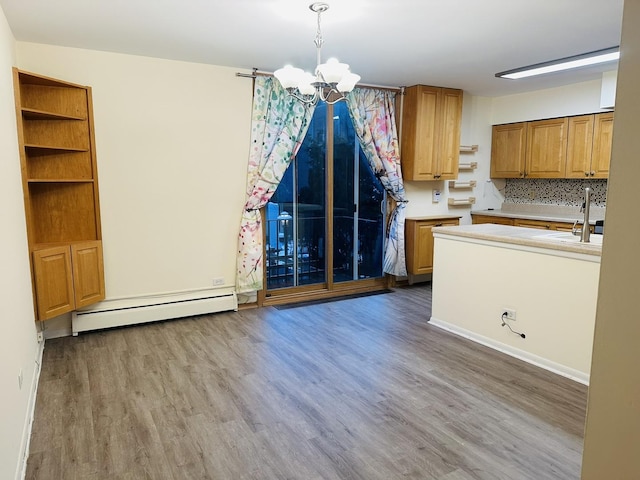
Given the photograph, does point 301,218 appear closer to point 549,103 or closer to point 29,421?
point 29,421

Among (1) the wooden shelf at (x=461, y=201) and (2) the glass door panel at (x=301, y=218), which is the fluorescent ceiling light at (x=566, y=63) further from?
(2) the glass door panel at (x=301, y=218)

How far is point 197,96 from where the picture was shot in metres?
4.53

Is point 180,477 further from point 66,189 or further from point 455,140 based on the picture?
point 455,140

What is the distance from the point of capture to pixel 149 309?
4457 mm

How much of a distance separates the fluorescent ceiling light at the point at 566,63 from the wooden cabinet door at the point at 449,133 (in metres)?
1.04

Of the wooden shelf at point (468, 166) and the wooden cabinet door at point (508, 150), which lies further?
the wooden shelf at point (468, 166)

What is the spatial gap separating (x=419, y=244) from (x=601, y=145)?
245 centimetres

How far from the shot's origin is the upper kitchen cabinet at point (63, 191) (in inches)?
145

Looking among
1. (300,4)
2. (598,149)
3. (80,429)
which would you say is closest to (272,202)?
(300,4)

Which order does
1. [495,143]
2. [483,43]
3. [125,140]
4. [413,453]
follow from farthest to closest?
[495,143], [125,140], [483,43], [413,453]

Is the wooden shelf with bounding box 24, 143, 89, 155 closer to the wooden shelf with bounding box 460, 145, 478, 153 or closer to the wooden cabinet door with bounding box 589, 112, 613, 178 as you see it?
the wooden shelf with bounding box 460, 145, 478, 153

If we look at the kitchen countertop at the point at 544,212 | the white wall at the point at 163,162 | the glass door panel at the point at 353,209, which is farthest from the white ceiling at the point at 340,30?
the kitchen countertop at the point at 544,212

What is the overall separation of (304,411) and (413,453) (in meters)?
0.74

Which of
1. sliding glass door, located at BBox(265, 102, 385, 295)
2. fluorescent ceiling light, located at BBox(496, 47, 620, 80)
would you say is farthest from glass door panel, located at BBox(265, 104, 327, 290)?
fluorescent ceiling light, located at BBox(496, 47, 620, 80)
